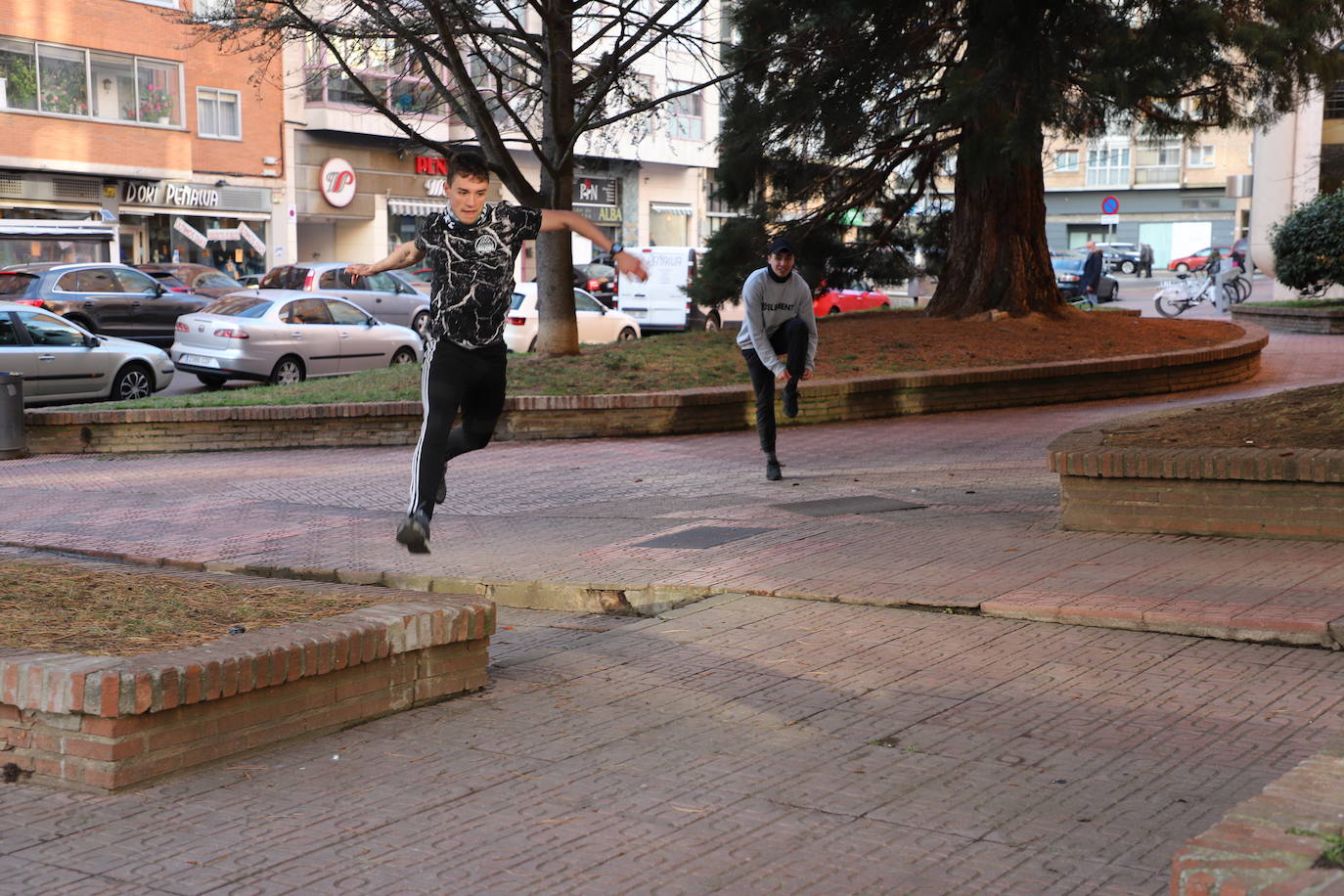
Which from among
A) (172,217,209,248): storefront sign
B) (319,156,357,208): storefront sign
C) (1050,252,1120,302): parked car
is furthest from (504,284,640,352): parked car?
(319,156,357,208): storefront sign

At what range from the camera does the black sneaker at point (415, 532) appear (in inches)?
272

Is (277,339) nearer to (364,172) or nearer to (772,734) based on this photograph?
(772,734)

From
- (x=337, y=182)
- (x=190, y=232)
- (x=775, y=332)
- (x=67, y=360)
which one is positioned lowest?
(x=67, y=360)

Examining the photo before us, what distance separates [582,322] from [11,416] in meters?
14.1

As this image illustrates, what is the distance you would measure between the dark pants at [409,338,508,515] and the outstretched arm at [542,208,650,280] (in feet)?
2.12

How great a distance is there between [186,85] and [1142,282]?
41.3 m

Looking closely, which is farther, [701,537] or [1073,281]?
[1073,281]

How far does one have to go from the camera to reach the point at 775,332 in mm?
10953

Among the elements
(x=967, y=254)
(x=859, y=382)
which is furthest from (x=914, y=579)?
(x=967, y=254)

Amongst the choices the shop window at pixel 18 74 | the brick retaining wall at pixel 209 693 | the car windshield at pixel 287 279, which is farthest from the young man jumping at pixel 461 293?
the shop window at pixel 18 74

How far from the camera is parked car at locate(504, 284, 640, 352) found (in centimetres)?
2553

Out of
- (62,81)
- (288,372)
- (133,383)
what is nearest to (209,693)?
(133,383)

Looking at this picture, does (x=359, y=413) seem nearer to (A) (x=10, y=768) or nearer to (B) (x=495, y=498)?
(B) (x=495, y=498)

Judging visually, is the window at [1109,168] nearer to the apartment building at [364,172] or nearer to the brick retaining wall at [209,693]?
the apartment building at [364,172]
